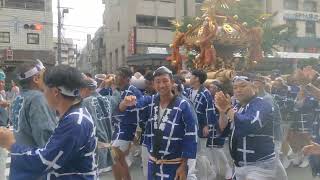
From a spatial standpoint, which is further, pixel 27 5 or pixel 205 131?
pixel 27 5

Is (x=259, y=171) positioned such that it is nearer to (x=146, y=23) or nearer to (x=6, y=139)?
(x=6, y=139)

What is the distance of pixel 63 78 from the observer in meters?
2.96

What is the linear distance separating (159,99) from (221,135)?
8.99 ft

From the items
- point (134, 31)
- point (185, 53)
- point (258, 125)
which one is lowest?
point (258, 125)

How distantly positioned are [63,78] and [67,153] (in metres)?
0.47

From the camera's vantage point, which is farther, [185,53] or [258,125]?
[185,53]

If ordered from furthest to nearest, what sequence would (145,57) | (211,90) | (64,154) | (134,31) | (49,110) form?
(134,31) < (145,57) < (211,90) < (49,110) < (64,154)

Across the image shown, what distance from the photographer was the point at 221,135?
7.29 m

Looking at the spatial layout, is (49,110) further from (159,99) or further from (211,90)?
(211,90)

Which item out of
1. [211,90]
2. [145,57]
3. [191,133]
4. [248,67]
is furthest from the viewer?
[145,57]

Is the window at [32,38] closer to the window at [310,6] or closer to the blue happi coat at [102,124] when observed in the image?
the window at [310,6]

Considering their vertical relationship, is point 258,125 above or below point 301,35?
below

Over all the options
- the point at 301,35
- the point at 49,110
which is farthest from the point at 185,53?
the point at 301,35

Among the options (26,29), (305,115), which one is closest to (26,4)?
(26,29)
